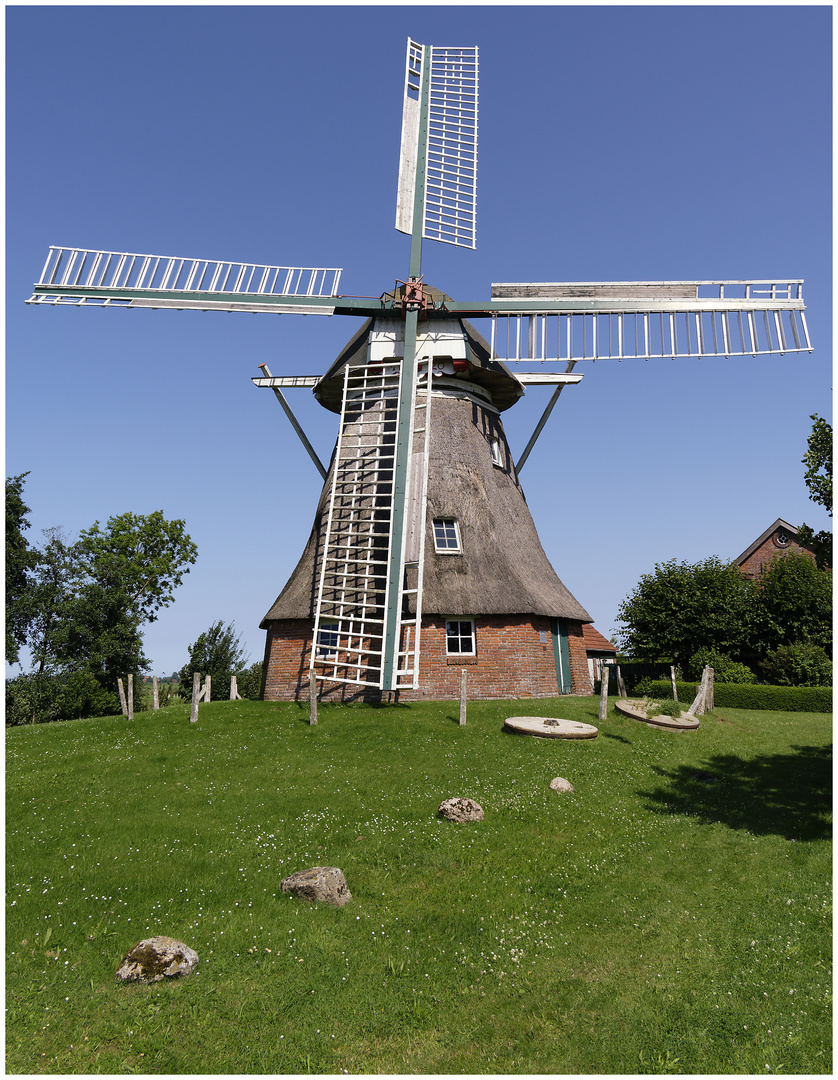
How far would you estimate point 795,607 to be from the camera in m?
30.1

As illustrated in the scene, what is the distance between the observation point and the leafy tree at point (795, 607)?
29906 millimetres

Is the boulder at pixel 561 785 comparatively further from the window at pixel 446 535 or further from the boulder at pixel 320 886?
the window at pixel 446 535

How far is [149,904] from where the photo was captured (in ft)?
29.5

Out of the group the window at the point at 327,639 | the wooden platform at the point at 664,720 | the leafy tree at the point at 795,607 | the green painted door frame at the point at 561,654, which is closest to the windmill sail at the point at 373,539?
Answer: the window at the point at 327,639

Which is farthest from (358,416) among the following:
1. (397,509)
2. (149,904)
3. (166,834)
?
(149,904)

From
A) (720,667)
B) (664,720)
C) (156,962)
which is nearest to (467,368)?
(664,720)

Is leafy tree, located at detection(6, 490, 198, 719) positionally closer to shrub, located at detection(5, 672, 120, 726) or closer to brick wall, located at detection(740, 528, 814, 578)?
shrub, located at detection(5, 672, 120, 726)

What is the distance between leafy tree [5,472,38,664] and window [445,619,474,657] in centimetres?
3104

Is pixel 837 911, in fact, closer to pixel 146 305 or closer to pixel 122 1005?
pixel 122 1005

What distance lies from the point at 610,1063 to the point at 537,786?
6.94m

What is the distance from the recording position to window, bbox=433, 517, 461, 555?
22.4 meters

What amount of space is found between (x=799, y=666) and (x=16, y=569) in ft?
143

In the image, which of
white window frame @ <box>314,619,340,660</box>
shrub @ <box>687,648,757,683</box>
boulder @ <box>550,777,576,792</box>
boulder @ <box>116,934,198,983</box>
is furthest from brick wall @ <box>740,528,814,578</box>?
boulder @ <box>116,934,198,983</box>

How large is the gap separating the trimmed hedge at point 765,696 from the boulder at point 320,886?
775 inches
